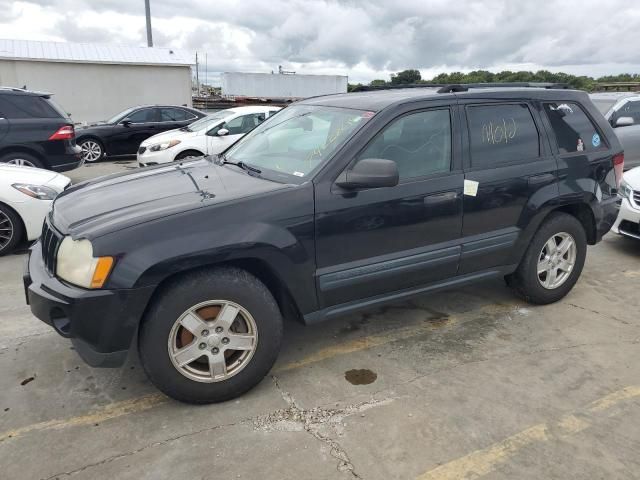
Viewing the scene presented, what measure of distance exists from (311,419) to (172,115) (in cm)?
1216

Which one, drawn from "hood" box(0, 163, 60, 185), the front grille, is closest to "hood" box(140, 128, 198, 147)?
"hood" box(0, 163, 60, 185)

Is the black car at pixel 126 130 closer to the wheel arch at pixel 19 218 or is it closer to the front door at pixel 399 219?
the wheel arch at pixel 19 218

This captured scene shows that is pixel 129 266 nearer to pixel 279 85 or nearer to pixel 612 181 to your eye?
pixel 612 181

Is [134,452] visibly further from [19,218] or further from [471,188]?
[19,218]

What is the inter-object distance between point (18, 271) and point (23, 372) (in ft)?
7.19

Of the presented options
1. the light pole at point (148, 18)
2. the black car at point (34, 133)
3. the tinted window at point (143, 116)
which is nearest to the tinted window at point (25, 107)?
the black car at point (34, 133)

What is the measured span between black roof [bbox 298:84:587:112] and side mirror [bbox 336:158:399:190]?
52 cm

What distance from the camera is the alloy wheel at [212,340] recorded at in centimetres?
270

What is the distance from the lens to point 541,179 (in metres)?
3.79

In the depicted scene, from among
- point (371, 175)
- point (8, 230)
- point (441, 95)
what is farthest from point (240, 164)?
point (8, 230)

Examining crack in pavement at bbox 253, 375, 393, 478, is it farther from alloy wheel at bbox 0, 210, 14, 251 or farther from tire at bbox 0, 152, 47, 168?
tire at bbox 0, 152, 47, 168

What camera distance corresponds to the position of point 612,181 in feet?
14.1

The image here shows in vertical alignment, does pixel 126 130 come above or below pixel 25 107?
below

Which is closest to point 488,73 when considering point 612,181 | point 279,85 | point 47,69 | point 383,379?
point 279,85
